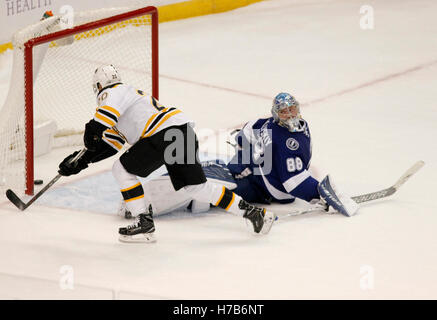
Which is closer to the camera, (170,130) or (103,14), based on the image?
(170,130)

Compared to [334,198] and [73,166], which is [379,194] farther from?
[73,166]

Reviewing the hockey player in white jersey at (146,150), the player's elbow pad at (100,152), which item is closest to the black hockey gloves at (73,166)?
the player's elbow pad at (100,152)

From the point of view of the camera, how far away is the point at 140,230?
4.24m

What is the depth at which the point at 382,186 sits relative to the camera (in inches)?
201

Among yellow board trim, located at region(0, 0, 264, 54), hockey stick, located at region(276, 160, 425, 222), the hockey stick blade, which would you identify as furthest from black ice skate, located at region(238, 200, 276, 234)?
yellow board trim, located at region(0, 0, 264, 54)

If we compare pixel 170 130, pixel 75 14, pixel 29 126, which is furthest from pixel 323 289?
pixel 75 14

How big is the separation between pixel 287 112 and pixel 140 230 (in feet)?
3.01

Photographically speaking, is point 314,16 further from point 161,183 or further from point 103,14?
point 161,183

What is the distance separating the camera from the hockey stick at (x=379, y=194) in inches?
182

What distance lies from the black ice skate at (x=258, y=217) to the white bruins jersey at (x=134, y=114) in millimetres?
445

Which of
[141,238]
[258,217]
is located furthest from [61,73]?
[258,217]

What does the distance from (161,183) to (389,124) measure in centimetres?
213

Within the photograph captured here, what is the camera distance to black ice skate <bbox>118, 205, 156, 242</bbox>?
425cm

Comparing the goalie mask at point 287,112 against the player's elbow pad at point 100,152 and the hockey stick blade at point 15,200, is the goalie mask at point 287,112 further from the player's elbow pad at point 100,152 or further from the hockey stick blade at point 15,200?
the hockey stick blade at point 15,200
